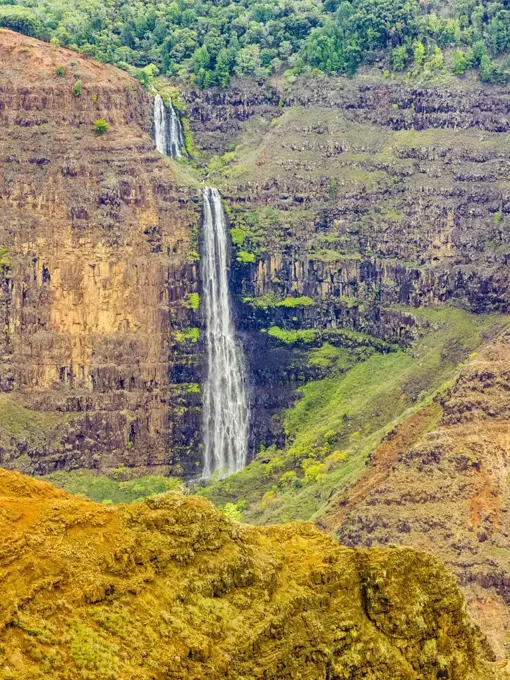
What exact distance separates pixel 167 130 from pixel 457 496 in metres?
52.3

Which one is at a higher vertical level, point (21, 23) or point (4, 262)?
point (21, 23)

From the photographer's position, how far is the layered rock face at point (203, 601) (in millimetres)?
35500

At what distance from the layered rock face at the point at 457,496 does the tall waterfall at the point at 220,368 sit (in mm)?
26712

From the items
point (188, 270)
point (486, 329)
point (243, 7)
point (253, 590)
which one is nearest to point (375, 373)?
point (486, 329)

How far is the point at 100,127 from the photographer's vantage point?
121 m

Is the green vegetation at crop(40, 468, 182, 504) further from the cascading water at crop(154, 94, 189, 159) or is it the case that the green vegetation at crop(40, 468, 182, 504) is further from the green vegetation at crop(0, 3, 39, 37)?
the green vegetation at crop(0, 3, 39, 37)

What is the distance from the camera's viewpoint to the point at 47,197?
389 feet

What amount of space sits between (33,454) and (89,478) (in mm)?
3787

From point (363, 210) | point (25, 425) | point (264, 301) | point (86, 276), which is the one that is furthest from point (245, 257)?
point (25, 425)

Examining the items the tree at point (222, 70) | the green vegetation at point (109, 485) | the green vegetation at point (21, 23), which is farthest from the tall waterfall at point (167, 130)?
the green vegetation at point (109, 485)

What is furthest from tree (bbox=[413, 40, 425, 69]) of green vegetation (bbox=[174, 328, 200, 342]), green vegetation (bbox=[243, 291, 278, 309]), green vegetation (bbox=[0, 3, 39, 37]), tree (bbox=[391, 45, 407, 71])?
green vegetation (bbox=[0, 3, 39, 37])

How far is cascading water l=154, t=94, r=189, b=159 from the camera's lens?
422 feet

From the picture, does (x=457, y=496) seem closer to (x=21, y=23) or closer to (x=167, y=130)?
(x=167, y=130)

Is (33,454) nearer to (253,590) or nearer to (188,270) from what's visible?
(188,270)
